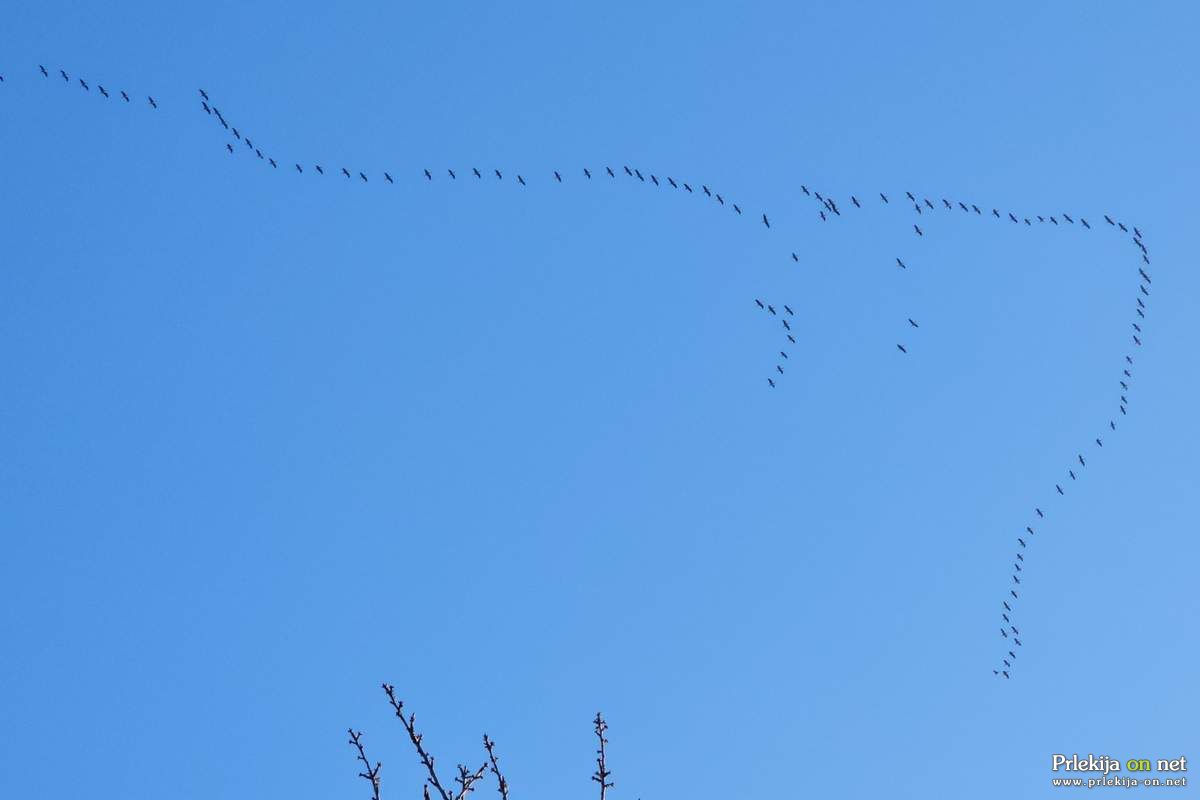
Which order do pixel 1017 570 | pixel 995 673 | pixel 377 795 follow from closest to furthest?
pixel 377 795, pixel 995 673, pixel 1017 570

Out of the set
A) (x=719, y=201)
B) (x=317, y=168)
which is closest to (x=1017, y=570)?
(x=719, y=201)

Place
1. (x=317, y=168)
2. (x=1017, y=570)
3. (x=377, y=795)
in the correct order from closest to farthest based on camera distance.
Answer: (x=377, y=795) → (x=317, y=168) → (x=1017, y=570)

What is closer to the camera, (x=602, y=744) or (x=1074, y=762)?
(x=602, y=744)

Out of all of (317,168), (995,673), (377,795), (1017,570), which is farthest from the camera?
(1017,570)

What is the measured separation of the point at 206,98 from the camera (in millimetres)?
40125

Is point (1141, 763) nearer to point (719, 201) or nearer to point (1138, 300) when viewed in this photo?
point (1138, 300)

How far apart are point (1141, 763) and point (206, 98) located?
1268 inches

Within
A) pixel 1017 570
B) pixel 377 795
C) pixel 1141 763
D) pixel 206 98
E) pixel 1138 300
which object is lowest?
pixel 377 795

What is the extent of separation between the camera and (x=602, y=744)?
52.1 ft

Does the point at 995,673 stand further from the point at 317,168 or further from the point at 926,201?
the point at 317,168

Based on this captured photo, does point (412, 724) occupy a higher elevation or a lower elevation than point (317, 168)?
lower

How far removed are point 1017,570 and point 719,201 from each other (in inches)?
558

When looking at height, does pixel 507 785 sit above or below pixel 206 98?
below

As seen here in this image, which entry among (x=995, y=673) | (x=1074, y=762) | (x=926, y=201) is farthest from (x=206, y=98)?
(x=1074, y=762)
